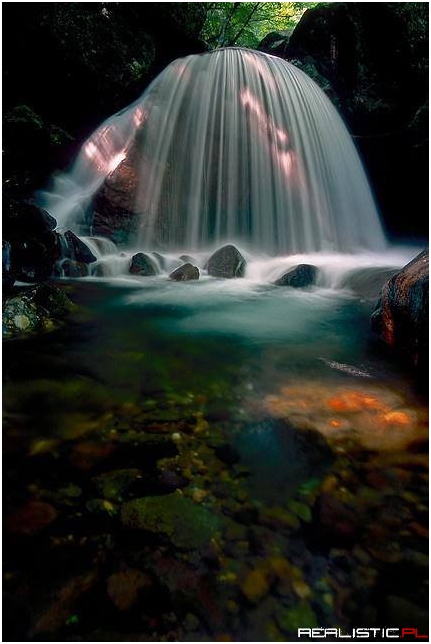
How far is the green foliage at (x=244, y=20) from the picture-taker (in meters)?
17.5

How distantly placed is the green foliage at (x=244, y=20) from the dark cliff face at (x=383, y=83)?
6.42 m

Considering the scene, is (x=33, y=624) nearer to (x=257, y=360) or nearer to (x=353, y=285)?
(x=257, y=360)

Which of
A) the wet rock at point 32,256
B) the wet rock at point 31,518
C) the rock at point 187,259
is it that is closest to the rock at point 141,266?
the rock at point 187,259

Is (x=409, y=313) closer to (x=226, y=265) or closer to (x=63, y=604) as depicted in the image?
(x=63, y=604)

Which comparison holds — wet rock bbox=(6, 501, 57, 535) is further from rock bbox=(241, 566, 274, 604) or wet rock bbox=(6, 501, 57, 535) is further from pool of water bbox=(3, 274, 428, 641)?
rock bbox=(241, 566, 274, 604)

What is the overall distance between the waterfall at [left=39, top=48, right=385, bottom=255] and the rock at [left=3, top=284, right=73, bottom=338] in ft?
18.5

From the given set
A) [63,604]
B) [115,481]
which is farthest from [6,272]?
[63,604]

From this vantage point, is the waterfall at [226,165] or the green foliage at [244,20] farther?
the green foliage at [244,20]

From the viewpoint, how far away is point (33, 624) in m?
1.22

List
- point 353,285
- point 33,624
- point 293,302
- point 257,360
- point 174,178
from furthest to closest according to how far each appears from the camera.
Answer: point 174,178 < point 353,285 < point 293,302 < point 257,360 < point 33,624

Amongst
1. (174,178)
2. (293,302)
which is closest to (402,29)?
(174,178)

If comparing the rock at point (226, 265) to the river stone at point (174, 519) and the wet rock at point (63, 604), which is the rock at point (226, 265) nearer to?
the river stone at point (174, 519)

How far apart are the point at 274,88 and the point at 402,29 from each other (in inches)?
173

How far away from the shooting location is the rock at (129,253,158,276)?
8.34 m
